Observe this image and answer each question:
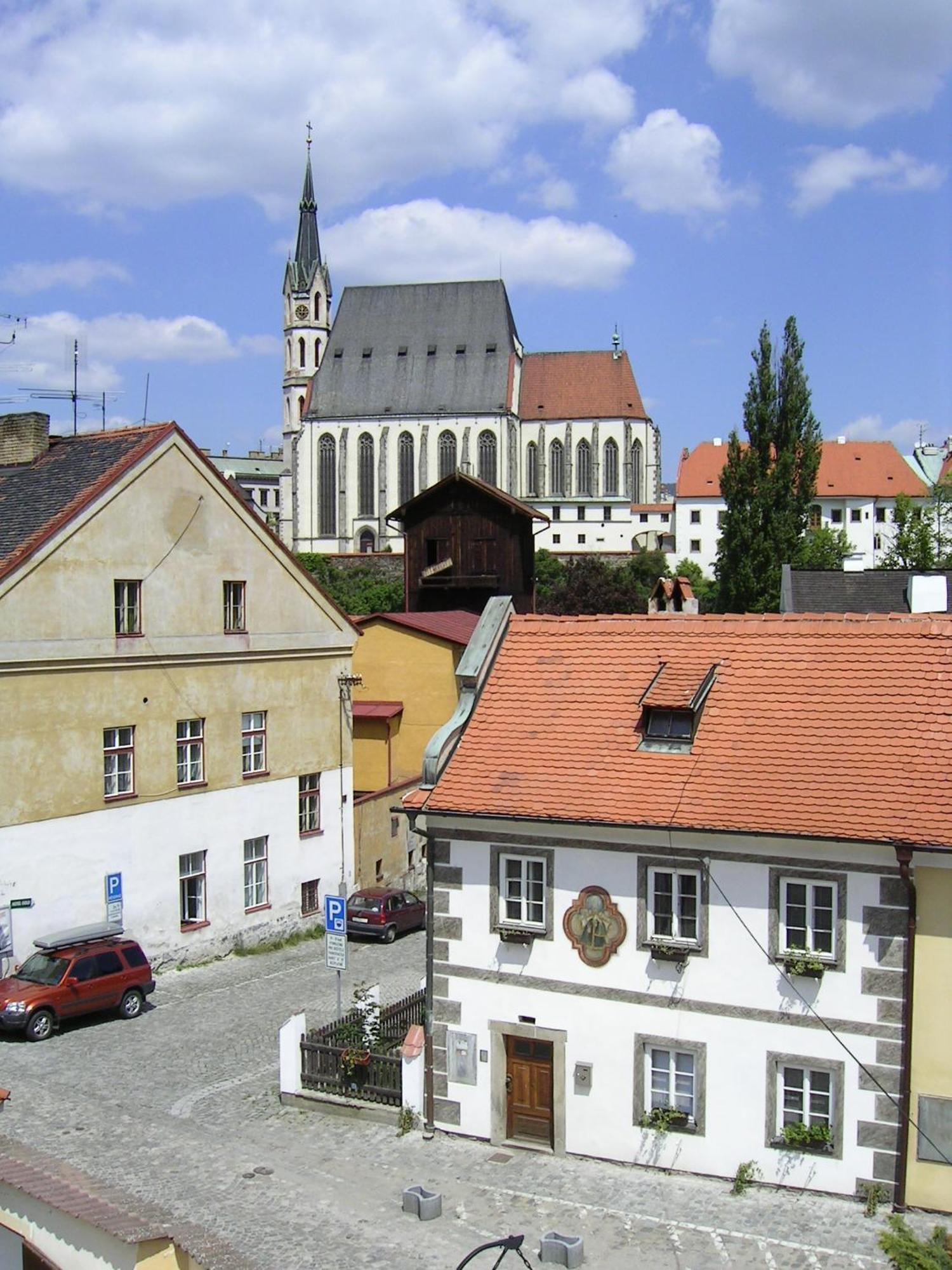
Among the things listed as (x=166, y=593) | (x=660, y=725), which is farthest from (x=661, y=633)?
(x=166, y=593)

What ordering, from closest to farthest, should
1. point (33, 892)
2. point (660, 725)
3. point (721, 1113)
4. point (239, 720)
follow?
point (721, 1113), point (660, 725), point (33, 892), point (239, 720)

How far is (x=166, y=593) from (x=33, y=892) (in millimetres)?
6950

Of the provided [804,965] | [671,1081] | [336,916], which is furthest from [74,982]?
[804,965]

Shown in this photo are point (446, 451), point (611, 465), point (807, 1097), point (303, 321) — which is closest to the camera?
point (807, 1097)

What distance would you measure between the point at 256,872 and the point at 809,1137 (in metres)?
17.3

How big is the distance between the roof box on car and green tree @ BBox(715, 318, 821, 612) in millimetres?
44470

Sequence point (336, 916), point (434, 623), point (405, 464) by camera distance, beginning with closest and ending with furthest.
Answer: point (336, 916), point (434, 623), point (405, 464)

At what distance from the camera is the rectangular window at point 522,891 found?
691 inches

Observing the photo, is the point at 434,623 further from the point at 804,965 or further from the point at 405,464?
the point at 405,464

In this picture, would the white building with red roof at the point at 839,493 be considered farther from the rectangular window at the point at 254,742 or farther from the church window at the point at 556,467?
the rectangular window at the point at 254,742

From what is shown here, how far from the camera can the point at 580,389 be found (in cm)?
12800

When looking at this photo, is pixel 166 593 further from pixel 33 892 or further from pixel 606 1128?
pixel 606 1128

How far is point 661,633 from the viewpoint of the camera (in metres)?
19.4

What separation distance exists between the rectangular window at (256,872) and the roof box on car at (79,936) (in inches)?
239
